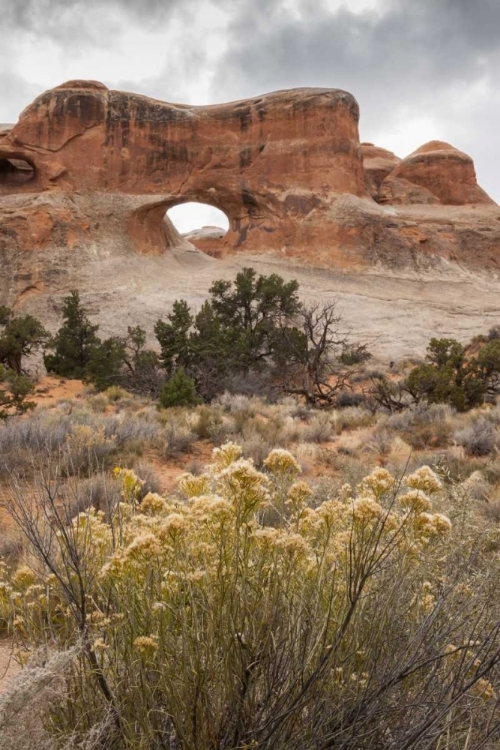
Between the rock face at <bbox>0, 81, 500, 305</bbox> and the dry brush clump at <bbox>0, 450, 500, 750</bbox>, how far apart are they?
90.9 feet

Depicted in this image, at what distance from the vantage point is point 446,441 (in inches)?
336

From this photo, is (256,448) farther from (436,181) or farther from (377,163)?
(377,163)

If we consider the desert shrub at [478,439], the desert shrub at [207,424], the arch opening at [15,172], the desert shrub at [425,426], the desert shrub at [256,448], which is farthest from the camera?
the arch opening at [15,172]

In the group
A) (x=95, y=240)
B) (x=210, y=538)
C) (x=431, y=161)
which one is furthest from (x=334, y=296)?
(x=210, y=538)

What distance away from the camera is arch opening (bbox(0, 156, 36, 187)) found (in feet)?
100

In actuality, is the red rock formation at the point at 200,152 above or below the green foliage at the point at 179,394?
above

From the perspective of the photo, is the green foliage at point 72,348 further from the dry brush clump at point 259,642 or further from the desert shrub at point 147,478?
the dry brush clump at point 259,642

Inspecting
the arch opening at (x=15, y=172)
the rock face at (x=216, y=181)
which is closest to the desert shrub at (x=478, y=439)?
the rock face at (x=216, y=181)

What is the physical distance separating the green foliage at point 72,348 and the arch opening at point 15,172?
1514 centimetres

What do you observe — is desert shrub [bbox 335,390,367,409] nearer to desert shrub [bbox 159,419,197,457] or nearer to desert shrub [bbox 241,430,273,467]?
desert shrub [bbox 241,430,273,467]

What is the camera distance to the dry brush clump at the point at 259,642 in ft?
4.76

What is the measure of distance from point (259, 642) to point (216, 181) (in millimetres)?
32074

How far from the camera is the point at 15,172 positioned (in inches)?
1243

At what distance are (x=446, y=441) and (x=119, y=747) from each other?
779 cm
